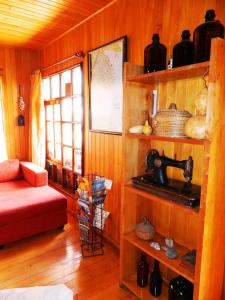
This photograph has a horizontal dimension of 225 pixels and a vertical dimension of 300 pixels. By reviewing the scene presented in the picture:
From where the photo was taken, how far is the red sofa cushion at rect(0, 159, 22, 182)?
3.13m

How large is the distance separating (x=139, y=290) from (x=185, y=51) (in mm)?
1726

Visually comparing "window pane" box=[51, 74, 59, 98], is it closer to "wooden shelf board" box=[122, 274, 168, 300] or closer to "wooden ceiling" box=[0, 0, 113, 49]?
"wooden ceiling" box=[0, 0, 113, 49]

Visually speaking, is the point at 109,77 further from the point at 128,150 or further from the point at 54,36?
the point at 54,36

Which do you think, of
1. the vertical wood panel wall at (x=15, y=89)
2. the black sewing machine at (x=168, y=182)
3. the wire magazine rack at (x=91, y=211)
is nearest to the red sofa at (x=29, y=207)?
the wire magazine rack at (x=91, y=211)

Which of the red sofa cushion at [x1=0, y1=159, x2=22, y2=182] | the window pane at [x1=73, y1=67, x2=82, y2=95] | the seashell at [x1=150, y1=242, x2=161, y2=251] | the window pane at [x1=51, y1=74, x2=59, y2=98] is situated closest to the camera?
the seashell at [x1=150, y1=242, x2=161, y2=251]

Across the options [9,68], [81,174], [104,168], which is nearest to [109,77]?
[104,168]

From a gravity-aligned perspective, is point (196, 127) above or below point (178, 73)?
below

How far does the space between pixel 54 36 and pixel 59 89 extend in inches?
26.9

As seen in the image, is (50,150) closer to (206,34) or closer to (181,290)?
(181,290)

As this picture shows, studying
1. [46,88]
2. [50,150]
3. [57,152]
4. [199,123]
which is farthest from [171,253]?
[46,88]

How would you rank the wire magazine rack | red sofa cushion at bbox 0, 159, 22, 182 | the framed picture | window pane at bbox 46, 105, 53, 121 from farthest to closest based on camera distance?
window pane at bbox 46, 105, 53, 121 → red sofa cushion at bbox 0, 159, 22, 182 → the wire magazine rack → the framed picture

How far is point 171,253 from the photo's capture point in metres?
1.51

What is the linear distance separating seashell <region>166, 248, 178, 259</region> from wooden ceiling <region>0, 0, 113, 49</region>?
7.07ft

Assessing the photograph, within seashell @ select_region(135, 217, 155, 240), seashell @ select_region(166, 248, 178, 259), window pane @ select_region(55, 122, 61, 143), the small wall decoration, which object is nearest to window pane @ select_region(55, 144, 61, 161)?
window pane @ select_region(55, 122, 61, 143)
